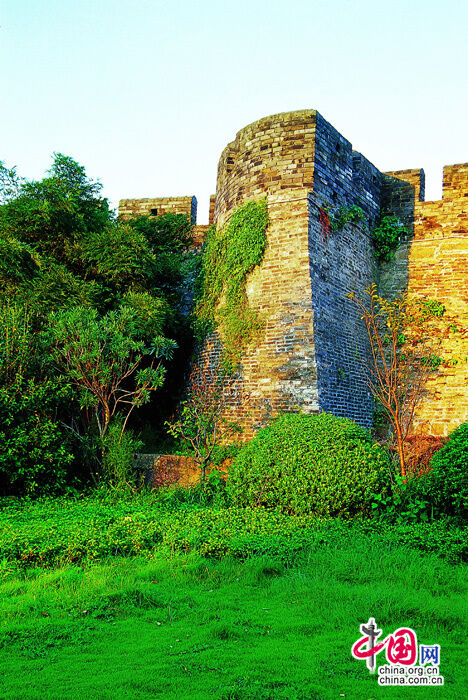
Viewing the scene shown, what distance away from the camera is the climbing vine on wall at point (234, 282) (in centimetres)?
1028

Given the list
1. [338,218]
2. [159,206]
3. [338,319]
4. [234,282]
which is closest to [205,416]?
[234,282]

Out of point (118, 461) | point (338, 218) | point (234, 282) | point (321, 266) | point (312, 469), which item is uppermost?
point (338, 218)

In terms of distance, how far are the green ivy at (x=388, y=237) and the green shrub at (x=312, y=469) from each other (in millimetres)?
5508

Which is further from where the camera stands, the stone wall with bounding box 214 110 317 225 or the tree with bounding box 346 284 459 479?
the tree with bounding box 346 284 459 479

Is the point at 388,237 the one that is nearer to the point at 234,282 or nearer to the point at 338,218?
the point at 338,218

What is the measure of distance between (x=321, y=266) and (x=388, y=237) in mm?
2957

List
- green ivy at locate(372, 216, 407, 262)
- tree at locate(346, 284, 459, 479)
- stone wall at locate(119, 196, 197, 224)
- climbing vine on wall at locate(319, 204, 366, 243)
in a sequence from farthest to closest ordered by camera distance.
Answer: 1. stone wall at locate(119, 196, 197, 224)
2. green ivy at locate(372, 216, 407, 262)
3. tree at locate(346, 284, 459, 479)
4. climbing vine on wall at locate(319, 204, 366, 243)

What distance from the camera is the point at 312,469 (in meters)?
7.27

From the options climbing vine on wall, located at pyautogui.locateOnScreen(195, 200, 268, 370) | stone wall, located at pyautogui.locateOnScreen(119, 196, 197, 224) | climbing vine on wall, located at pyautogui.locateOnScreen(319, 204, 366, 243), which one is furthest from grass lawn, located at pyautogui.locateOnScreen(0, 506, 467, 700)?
stone wall, located at pyautogui.locateOnScreen(119, 196, 197, 224)

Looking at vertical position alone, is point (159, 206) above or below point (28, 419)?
above

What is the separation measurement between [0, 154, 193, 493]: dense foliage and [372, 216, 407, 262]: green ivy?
4474 mm

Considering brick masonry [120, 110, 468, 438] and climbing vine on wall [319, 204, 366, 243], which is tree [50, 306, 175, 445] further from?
climbing vine on wall [319, 204, 366, 243]

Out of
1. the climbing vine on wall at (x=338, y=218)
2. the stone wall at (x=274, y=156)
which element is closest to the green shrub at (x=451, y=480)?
the climbing vine on wall at (x=338, y=218)

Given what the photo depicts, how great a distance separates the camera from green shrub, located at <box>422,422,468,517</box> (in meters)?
6.55
